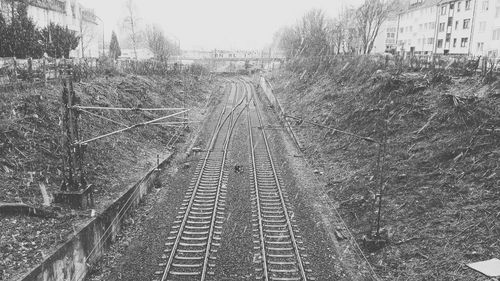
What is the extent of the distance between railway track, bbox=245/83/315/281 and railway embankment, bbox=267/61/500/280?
7.38 ft

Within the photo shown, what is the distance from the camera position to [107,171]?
1688 cm

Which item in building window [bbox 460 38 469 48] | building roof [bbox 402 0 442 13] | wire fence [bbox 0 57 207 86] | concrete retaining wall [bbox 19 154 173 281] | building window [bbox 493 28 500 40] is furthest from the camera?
building roof [bbox 402 0 442 13]

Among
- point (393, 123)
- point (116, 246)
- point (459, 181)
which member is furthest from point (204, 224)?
point (393, 123)

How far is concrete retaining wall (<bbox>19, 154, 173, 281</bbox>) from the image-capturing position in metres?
9.37

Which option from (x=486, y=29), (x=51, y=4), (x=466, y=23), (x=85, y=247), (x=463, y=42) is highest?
(x=51, y=4)

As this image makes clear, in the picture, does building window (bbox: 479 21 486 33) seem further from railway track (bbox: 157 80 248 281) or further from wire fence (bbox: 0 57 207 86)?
railway track (bbox: 157 80 248 281)

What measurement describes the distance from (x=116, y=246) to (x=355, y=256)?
25.0 feet

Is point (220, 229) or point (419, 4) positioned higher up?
point (419, 4)

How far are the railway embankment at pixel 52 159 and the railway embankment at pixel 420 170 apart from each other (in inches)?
332

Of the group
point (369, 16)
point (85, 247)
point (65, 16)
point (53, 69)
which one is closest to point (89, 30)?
point (65, 16)

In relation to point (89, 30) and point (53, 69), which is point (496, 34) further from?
point (89, 30)

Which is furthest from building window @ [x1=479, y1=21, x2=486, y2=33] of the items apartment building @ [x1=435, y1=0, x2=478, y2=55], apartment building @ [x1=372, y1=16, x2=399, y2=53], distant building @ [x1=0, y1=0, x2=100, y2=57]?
distant building @ [x1=0, y1=0, x2=100, y2=57]

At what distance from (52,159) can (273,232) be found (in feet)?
29.7

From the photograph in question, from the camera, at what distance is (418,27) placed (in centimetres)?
6606
